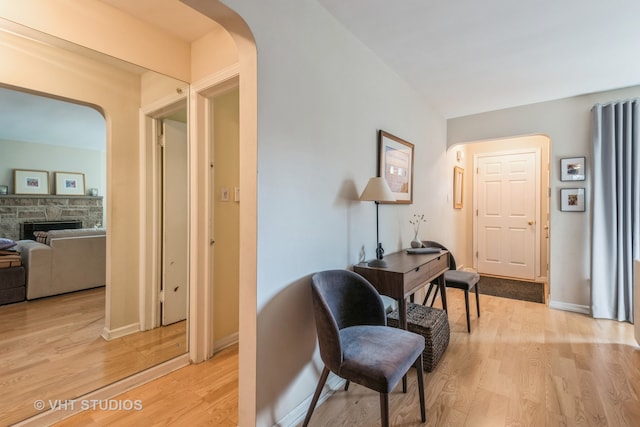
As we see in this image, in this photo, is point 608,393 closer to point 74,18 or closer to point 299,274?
point 299,274

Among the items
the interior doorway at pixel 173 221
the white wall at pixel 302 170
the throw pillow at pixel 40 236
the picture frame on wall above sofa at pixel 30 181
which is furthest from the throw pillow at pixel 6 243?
the white wall at pixel 302 170

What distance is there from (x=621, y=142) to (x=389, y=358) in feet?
11.3

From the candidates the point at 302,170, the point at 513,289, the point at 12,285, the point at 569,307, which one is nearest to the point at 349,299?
the point at 302,170

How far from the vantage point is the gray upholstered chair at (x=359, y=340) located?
137 cm

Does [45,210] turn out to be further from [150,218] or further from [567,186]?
[567,186]

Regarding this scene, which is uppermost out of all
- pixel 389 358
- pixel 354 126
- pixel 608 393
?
pixel 354 126

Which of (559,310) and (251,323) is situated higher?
(251,323)

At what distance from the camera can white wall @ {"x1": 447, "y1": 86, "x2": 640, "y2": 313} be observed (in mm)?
3285

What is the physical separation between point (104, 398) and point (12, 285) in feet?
4.06

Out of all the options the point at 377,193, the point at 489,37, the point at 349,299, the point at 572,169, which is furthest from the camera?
the point at 572,169

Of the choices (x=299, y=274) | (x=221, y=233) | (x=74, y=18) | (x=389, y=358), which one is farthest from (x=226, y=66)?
(x=389, y=358)

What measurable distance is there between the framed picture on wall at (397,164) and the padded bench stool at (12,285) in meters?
2.90

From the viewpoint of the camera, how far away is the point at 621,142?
3008mm

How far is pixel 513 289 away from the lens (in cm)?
420
